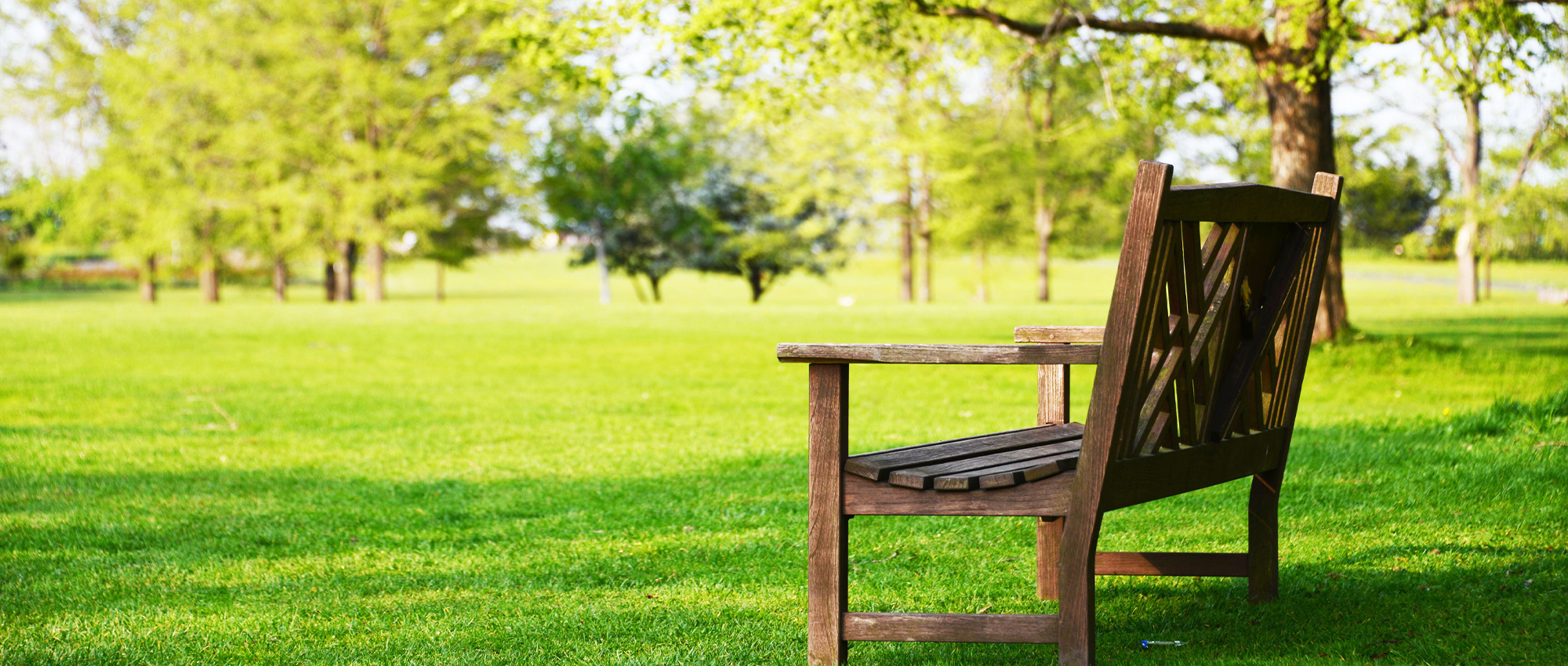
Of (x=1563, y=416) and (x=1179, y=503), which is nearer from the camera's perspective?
(x=1179, y=503)

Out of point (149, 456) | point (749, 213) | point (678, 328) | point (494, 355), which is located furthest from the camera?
point (749, 213)

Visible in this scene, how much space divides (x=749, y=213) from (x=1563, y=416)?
42.7 meters

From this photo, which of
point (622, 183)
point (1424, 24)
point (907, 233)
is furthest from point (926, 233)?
point (1424, 24)

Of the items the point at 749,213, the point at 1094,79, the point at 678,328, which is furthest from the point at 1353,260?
the point at 678,328

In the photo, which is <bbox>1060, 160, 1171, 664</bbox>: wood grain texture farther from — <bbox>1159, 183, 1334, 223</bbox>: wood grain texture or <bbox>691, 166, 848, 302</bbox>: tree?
<bbox>691, 166, 848, 302</bbox>: tree

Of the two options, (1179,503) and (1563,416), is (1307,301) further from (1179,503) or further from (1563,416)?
(1563,416)

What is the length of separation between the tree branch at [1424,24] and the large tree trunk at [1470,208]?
19228mm

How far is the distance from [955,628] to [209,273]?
44.3 metres

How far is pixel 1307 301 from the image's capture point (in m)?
3.56

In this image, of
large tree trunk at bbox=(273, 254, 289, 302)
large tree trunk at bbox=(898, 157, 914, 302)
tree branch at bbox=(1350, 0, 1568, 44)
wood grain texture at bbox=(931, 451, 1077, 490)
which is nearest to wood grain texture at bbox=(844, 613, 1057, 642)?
wood grain texture at bbox=(931, 451, 1077, 490)

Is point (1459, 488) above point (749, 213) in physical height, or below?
below

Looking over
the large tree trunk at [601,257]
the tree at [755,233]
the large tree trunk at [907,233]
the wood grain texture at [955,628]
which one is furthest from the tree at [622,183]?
the wood grain texture at [955,628]

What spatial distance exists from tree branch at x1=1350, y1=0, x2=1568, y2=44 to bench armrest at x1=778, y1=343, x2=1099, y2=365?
10.0 metres

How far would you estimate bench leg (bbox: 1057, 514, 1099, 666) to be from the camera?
2.97 meters
